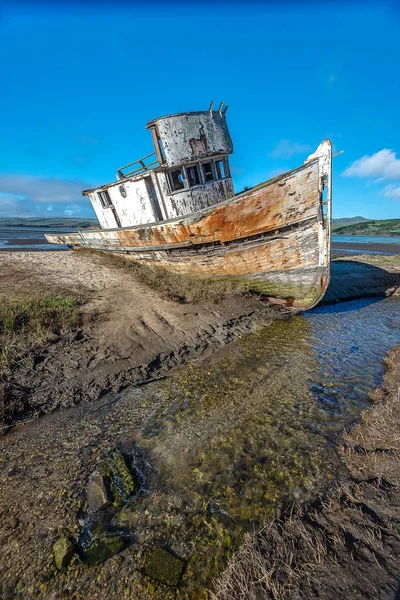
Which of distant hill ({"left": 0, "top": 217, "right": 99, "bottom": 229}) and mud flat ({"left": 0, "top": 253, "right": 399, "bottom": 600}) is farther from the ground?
distant hill ({"left": 0, "top": 217, "right": 99, "bottom": 229})

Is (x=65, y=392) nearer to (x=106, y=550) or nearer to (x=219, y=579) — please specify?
(x=106, y=550)

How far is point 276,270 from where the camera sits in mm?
7918

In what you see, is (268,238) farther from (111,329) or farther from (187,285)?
(111,329)

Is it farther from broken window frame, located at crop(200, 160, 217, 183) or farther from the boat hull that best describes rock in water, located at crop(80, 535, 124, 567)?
broken window frame, located at crop(200, 160, 217, 183)

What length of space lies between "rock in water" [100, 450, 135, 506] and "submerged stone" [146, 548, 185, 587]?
0.66m

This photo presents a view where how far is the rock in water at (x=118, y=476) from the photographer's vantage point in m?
2.71

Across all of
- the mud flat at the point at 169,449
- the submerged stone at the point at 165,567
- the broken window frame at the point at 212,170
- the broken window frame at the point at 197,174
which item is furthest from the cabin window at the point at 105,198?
the submerged stone at the point at 165,567

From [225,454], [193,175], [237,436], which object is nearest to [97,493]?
[225,454]

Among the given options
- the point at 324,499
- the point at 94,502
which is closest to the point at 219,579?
the point at 324,499

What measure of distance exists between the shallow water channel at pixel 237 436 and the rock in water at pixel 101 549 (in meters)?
0.18

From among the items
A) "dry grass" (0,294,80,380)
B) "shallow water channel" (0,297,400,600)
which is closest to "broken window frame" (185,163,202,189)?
"dry grass" (0,294,80,380)

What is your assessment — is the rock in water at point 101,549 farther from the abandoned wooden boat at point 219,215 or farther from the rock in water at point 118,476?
the abandoned wooden boat at point 219,215

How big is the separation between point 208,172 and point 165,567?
10.5 metres

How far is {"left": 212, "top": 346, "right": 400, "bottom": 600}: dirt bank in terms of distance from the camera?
168cm
